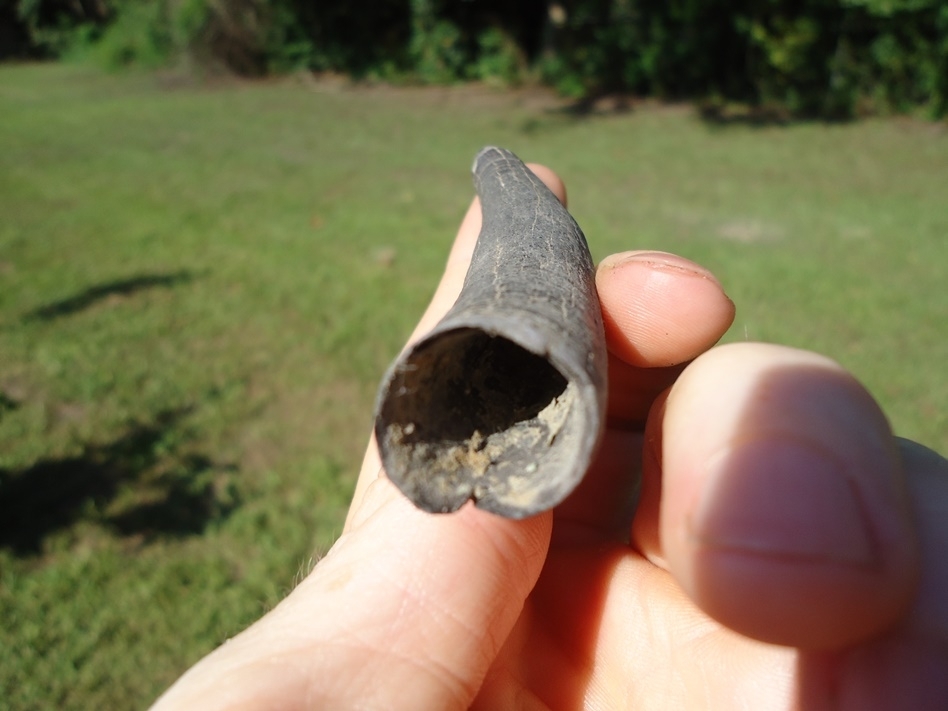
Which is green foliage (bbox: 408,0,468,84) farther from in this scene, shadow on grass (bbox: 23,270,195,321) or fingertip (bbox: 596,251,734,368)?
fingertip (bbox: 596,251,734,368)

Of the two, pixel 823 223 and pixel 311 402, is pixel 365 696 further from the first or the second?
pixel 823 223

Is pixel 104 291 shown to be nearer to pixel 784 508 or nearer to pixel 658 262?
pixel 658 262

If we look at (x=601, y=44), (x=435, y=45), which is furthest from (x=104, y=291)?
(x=435, y=45)

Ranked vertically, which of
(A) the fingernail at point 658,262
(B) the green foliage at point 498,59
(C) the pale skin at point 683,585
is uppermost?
(A) the fingernail at point 658,262

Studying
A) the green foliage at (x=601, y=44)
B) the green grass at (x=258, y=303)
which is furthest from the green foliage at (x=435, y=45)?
the green grass at (x=258, y=303)

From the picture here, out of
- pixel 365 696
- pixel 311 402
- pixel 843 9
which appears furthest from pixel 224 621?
pixel 843 9

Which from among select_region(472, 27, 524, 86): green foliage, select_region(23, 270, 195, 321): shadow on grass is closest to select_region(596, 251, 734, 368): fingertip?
select_region(23, 270, 195, 321): shadow on grass

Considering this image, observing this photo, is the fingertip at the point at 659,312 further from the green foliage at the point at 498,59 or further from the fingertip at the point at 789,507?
the green foliage at the point at 498,59

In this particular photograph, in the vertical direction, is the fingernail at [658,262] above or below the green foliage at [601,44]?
above
